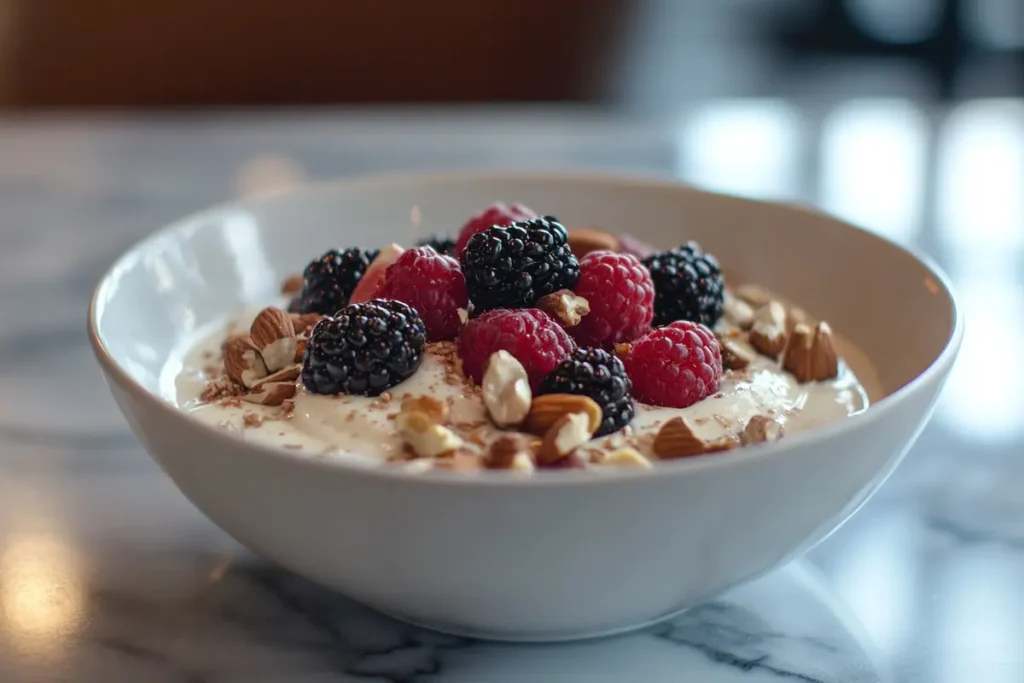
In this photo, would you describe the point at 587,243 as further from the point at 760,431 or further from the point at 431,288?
the point at 760,431

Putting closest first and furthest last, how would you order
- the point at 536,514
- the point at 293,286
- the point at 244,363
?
the point at 536,514, the point at 244,363, the point at 293,286

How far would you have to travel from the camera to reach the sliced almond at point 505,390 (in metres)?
0.85

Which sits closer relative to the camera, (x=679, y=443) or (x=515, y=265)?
(x=679, y=443)

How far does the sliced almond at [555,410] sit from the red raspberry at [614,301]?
145 millimetres

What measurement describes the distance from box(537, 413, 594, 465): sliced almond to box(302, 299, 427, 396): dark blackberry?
156 mm

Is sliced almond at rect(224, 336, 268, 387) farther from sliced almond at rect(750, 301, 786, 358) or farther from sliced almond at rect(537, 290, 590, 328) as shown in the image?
sliced almond at rect(750, 301, 786, 358)

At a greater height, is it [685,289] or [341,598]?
[685,289]

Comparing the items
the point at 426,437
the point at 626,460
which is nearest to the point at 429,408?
the point at 426,437

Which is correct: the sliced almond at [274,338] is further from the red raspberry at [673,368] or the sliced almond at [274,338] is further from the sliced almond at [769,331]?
the sliced almond at [769,331]

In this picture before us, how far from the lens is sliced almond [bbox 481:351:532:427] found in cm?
85

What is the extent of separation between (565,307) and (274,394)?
257 millimetres

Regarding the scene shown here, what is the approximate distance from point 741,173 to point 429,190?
0.82m

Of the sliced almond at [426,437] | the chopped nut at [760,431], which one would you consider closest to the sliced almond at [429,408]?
the sliced almond at [426,437]

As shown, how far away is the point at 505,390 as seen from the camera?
0.87 metres
